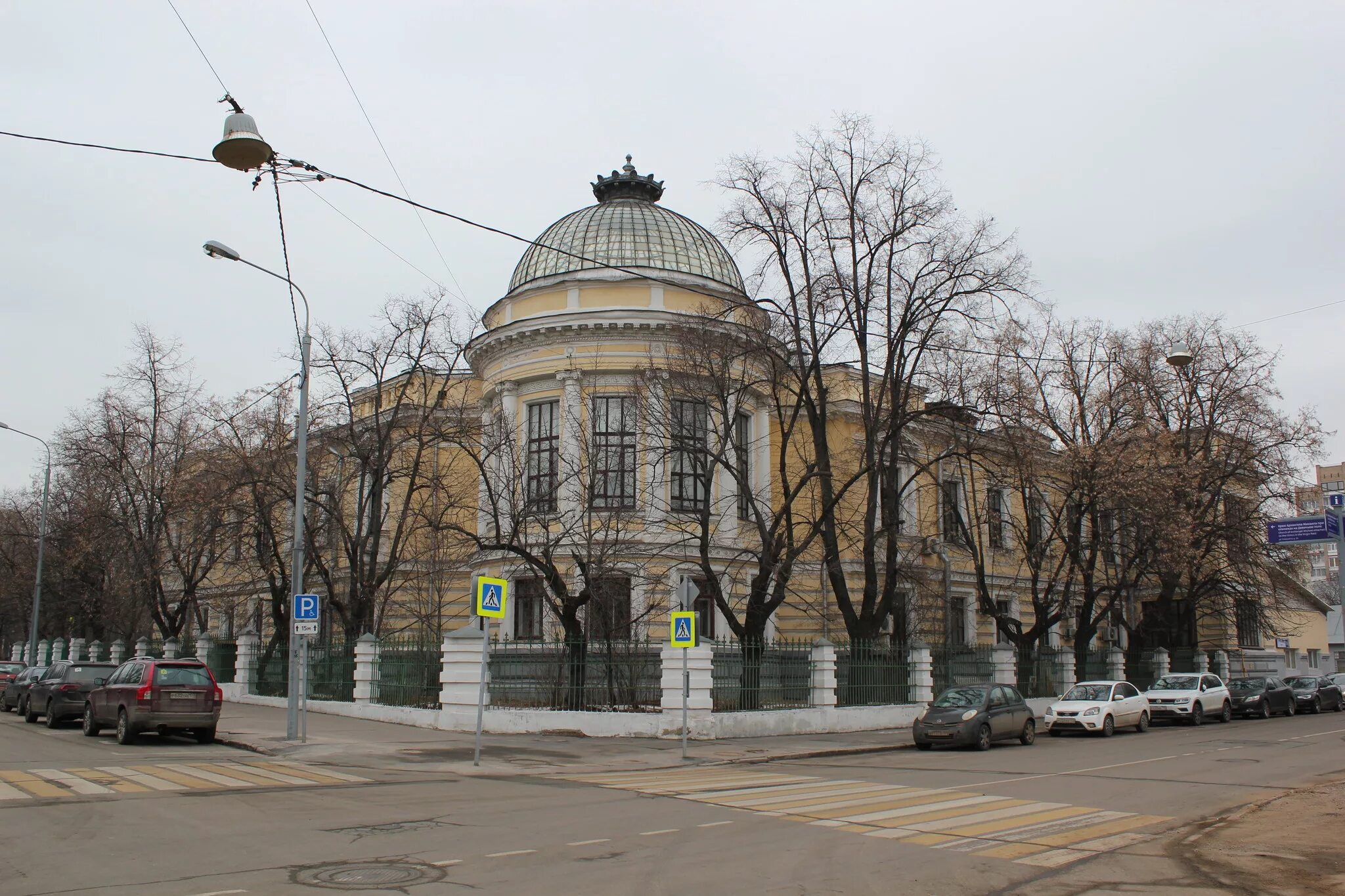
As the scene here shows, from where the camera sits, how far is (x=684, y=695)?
790 inches

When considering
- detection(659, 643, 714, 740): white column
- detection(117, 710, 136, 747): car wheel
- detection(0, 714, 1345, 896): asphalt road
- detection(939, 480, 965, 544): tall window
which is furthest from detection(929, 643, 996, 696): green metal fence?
detection(117, 710, 136, 747): car wheel

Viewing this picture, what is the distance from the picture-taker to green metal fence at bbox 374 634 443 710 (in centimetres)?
2561

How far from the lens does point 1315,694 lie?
126 ft

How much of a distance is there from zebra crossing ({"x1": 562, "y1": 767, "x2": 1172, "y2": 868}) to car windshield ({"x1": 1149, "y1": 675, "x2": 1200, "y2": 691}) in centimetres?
1973

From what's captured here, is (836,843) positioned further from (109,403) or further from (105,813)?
(109,403)

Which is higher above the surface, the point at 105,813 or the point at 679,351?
the point at 679,351

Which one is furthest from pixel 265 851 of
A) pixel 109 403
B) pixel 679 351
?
pixel 109 403

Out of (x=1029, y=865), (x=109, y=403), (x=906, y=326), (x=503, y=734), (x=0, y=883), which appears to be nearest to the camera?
(x=0, y=883)

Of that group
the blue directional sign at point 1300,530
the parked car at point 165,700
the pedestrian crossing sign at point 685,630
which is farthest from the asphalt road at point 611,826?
the blue directional sign at point 1300,530

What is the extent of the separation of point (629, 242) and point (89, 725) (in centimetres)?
2374

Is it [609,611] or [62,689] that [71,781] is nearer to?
[62,689]

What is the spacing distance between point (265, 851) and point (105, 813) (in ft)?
11.0

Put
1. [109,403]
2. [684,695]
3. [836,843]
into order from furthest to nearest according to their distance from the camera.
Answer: [109,403], [684,695], [836,843]

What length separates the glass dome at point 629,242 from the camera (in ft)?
127
